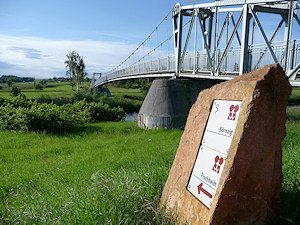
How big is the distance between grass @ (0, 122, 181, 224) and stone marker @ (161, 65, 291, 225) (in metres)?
0.39

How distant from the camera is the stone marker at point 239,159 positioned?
3.10m

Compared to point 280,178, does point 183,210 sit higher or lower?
lower

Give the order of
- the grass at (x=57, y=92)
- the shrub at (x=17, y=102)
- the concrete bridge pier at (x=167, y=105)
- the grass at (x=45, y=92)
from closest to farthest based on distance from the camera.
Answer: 1. the concrete bridge pier at (x=167, y=105)
2. the shrub at (x=17, y=102)
3. the grass at (x=45, y=92)
4. the grass at (x=57, y=92)

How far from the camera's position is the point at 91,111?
780 inches

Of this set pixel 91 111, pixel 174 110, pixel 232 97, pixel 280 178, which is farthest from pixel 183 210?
pixel 91 111

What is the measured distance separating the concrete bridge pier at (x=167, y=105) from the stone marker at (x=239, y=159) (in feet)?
42.7

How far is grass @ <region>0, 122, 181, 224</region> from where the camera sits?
3.38 meters

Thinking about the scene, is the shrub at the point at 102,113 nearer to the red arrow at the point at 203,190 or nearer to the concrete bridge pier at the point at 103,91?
the red arrow at the point at 203,190

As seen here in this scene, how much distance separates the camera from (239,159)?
3.09 metres

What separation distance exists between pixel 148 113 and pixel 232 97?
13.6m

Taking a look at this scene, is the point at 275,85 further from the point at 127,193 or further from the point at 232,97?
the point at 127,193

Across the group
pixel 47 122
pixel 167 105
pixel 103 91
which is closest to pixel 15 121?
pixel 47 122

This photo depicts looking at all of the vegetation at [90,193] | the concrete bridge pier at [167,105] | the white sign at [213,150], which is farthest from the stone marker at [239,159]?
the concrete bridge pier at [167,105]

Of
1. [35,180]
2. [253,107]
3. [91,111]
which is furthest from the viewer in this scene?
[91,111]
